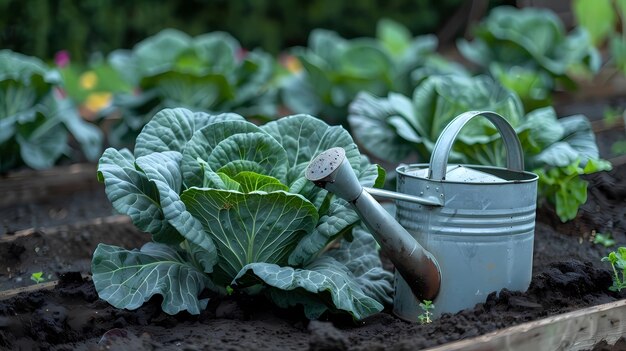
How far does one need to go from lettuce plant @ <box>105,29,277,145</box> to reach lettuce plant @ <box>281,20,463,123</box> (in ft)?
0.71

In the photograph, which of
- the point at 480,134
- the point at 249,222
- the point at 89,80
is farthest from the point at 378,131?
the point at 89,80

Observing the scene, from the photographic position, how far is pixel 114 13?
710 centimetres

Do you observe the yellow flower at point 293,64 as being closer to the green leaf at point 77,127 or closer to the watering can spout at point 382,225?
the green leaf at point 77,127

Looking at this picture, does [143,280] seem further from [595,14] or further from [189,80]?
[595,14]

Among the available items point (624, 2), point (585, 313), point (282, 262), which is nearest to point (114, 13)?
point (624, 2)

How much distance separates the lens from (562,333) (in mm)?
2490

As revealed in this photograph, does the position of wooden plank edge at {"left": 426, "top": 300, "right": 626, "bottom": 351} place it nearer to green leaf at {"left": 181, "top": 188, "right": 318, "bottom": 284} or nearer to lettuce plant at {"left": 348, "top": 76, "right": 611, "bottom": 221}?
green leaf at {"left": 181, "top": 188, "right": 318, "bottom": 284}

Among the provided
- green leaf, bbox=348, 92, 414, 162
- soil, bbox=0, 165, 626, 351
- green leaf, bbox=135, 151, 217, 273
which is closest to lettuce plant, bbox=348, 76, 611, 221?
green leaf, bbox=348, 92, 414, 162

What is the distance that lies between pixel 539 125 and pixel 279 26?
5.29m

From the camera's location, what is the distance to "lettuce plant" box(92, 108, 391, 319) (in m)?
2.59

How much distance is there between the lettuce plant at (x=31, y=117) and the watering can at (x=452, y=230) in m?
2.63

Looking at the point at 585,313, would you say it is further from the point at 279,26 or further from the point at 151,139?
the point at 279,26

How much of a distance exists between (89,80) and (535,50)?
332 cm

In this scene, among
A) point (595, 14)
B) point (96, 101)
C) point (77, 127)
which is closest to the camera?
point (77, 127)
